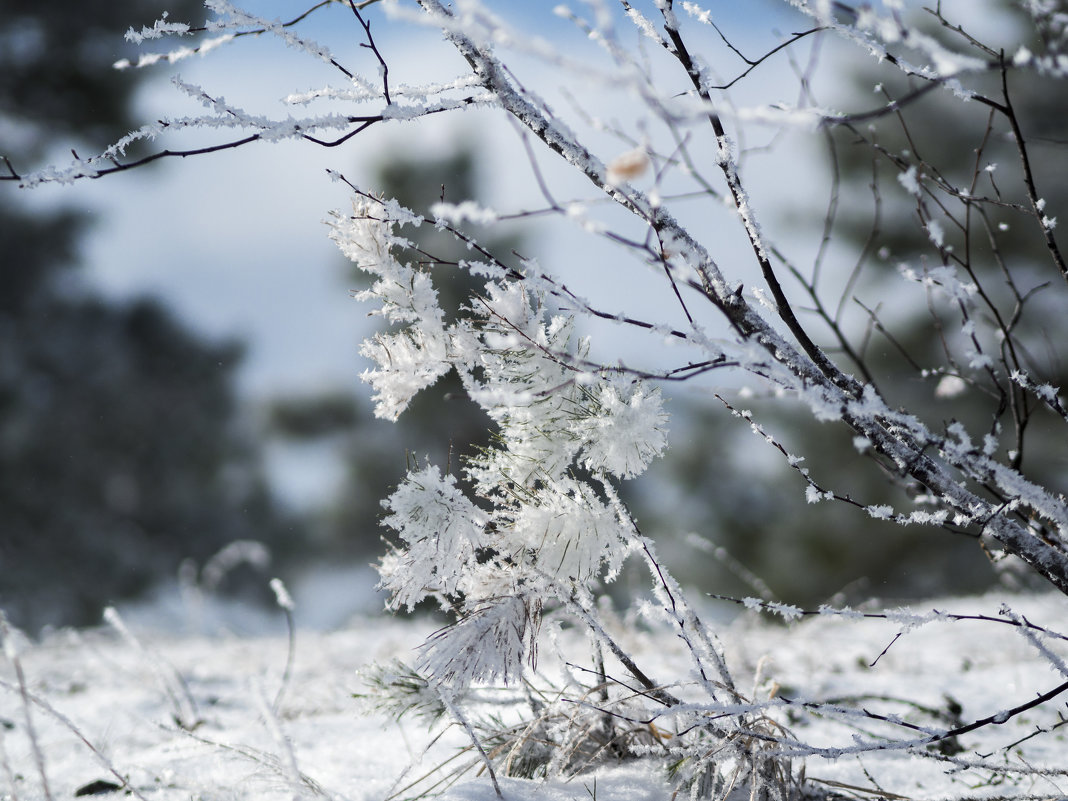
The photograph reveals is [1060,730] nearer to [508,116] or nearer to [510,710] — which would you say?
[510,710]

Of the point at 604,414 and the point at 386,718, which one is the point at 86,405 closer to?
the point at 386,718

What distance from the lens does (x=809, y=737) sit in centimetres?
193

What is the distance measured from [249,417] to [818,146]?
8.33 m

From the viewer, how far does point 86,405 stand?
1000 cm

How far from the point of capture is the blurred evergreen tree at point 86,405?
380 inches

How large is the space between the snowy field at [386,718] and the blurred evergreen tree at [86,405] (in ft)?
21.2

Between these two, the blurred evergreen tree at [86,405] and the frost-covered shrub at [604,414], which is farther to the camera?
the blurred evergreen tree at [86,405]

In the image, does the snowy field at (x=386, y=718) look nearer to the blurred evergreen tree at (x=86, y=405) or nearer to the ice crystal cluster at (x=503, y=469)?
the ice crystal cluster at (x=503, y=469)

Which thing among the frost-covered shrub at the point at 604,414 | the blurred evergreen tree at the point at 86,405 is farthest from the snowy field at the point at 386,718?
the blurred evergreen tree at the point at 86,405

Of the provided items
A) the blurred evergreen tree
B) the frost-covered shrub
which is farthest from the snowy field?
the blurred evergreen tree

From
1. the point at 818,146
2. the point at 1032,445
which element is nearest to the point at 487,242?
the point at 818,146

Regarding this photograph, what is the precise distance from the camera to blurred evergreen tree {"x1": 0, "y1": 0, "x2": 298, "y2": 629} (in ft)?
31.7

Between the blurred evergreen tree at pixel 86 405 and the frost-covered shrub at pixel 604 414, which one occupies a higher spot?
the blurred evergreen tree at pixel 86 405

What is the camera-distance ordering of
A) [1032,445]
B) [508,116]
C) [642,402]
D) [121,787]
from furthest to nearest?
[1032,445] < [121,787] < [642,402] < [508,116]
